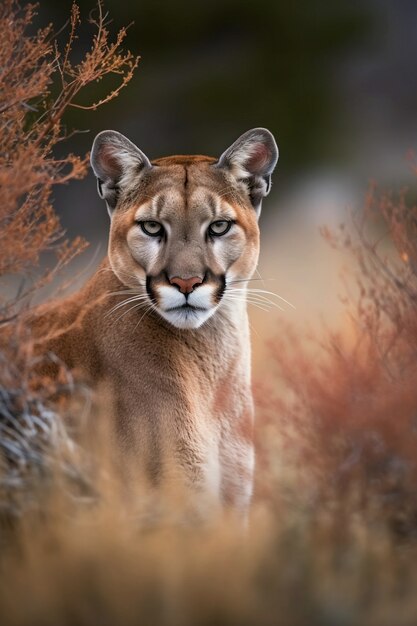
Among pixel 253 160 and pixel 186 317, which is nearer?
pixel 186 317

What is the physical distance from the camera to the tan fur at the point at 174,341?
5828 millimetres

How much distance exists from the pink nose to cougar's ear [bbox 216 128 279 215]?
76 centimetres

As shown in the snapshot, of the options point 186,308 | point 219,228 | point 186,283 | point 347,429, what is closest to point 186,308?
point 186,308

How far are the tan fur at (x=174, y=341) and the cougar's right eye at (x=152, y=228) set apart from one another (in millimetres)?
32

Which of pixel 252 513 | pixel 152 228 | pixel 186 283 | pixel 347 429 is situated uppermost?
pixel 152 228

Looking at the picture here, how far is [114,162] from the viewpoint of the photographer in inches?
246

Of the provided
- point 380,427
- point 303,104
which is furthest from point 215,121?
point 380,427

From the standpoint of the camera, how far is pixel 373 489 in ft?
16.2

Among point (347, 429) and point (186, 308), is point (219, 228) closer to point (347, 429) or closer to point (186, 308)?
point (186, 308)

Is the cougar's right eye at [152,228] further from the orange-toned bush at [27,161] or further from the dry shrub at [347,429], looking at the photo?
the dry shrub at [347,429]

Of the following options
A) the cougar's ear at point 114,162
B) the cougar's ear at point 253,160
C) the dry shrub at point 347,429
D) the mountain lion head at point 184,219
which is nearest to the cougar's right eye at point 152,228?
the mountain lion head at point 184,219

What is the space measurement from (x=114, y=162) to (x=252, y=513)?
1910 millimetres

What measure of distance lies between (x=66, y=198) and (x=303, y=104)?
8107mm

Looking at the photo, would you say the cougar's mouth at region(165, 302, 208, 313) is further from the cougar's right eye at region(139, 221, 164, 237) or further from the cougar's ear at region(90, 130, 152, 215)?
the cougar's ear at region(90, 130, 152, 215)
